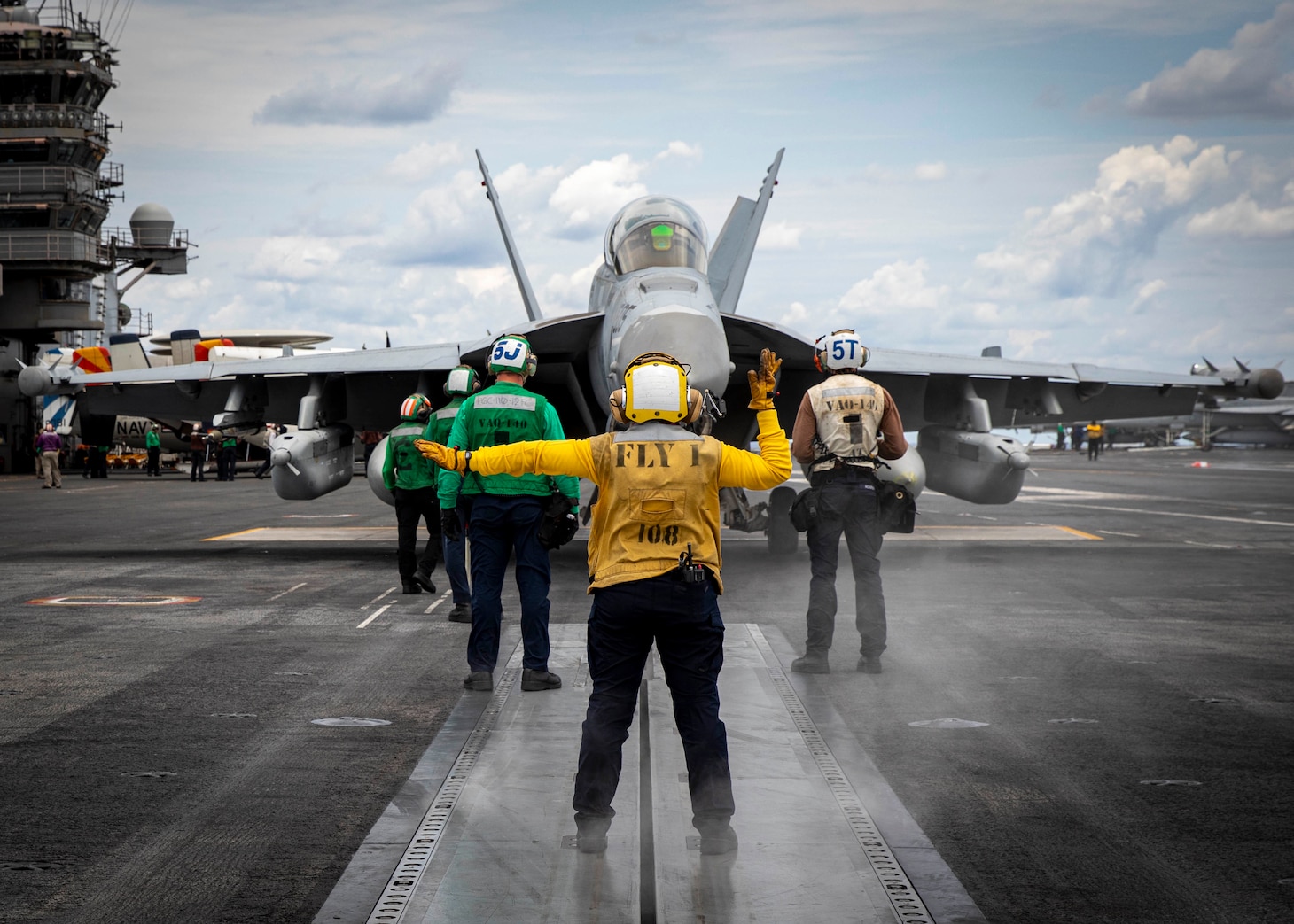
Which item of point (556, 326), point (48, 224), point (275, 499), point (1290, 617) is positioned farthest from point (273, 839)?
point (48, 224)

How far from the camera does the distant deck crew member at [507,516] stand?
7223 millimetres

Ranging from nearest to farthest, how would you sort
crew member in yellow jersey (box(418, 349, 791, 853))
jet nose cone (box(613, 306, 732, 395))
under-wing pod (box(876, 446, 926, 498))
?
crew member in yellow jersey (box(418, 349, 791, 853)) < jet nose cone (box(613, 306, 732, 395)) < under-wing pod (box(876, 446, 926, 498))

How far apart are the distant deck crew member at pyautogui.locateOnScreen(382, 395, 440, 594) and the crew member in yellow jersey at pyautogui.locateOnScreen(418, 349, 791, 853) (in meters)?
6.61

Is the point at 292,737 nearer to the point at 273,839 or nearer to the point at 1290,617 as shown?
the point at 273,839

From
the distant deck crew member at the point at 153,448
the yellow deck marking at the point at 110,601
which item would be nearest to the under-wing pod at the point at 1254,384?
the yellow deck marking at the point at 110,601

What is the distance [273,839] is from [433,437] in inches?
232

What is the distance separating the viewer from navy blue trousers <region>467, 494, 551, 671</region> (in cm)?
723

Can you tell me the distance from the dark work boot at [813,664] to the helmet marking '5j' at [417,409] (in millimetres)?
5097

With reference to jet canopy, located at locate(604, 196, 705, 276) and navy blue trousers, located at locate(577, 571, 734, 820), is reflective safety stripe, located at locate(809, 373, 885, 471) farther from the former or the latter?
jet canopy, located at locate(604, 196, 705, 276)

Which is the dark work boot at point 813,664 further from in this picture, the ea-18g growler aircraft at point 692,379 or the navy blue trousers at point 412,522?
the navy blue trousers at point 412,522

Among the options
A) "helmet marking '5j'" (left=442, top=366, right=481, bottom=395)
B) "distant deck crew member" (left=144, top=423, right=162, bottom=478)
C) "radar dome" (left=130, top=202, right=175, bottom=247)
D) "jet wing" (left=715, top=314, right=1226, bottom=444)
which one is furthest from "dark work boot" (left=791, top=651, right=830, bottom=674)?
"radar dome" (left=130, top=202, right=175, bottom=247)

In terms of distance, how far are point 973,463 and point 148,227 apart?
6976 centimetres

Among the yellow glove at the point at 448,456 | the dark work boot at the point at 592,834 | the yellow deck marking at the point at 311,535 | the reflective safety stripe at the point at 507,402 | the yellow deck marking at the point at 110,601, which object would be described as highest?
the reflective safety stripe at the point at 507,402

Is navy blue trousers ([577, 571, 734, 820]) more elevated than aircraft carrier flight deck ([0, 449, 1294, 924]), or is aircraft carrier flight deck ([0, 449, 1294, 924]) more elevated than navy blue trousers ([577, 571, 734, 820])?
navy blue trousers ([577, 571, 734, 820])
